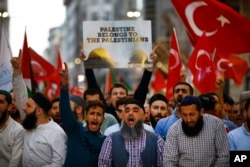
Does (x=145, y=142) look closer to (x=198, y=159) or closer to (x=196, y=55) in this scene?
(x=198, y=159)

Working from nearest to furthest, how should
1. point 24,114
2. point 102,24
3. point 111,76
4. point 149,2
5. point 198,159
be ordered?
point 198,159 < point 24,114 < point 102,24 < point 111,76 < point 149,2

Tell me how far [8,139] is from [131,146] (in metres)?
1.60

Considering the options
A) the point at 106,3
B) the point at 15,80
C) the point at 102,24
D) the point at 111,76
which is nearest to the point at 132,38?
the point at 102,24

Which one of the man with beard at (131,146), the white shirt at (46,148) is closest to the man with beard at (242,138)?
the man with beard at (131,146)

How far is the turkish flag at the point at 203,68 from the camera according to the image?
49.3 feet

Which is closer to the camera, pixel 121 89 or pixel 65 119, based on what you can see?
pixel 65 119

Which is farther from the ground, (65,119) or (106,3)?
(106,3)

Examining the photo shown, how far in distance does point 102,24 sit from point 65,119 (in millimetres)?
3527

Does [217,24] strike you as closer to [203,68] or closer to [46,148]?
[203,68]

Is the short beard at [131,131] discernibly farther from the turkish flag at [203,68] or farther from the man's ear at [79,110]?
the turkish flag at [203,68]

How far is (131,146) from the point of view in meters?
9.73

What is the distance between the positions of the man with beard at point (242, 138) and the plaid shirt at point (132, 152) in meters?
0.94

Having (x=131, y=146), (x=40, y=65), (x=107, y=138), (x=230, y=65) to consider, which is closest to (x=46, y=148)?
(x=107, y=138)

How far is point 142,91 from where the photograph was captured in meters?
12.3
